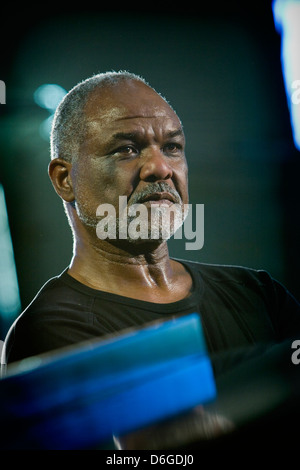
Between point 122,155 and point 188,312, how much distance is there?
55 cm

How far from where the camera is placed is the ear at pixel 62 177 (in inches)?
60.5

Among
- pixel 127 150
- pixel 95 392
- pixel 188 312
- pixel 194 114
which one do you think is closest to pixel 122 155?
pixel 127 150

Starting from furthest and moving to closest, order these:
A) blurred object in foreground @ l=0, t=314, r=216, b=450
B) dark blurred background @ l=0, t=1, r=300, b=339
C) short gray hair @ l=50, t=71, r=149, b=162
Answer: dark blurred background @ l=0, t=1, r=300, b=339 → short gray hair @ l=50, t=71, r=149, b=162 → blurred object in foreground @ l=0, t=314, r=216, b=450

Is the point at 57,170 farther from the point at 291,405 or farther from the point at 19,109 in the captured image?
the point at 291,405

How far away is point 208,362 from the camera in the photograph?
4.91ft

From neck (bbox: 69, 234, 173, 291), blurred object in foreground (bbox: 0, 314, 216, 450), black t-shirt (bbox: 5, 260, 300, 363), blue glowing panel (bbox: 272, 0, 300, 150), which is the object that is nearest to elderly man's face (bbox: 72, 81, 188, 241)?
neck (bbox: 69, 234, 173, 291)

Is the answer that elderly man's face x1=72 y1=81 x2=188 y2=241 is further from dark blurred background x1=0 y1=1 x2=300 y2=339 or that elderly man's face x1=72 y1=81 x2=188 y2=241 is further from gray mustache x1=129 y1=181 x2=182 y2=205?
dark blurred background x1=0 y1=1 x2=300 y2=339

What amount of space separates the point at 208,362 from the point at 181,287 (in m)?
0.26

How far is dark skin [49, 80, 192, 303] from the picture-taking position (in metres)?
1.47

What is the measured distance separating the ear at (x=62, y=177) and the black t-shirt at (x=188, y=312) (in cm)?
27

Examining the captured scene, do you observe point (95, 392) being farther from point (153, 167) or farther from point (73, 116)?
point (73, 116)

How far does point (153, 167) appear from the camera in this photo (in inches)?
57.6
